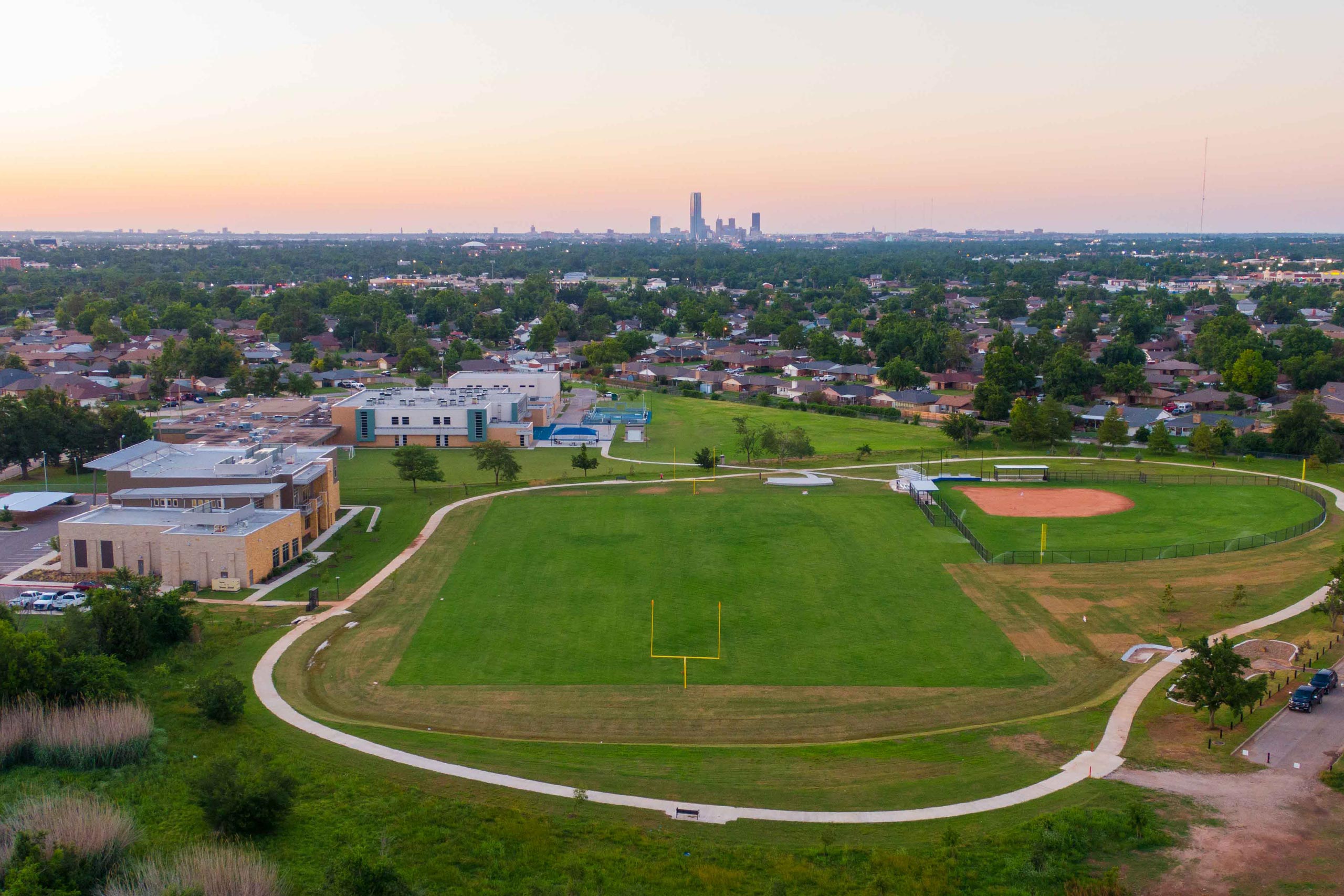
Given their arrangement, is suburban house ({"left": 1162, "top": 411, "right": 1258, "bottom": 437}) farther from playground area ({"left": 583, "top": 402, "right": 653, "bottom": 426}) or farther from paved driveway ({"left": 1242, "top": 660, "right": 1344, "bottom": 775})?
paved driveway ({"left": 1242, "top": 660, "right": 1344, "bottom": 775})

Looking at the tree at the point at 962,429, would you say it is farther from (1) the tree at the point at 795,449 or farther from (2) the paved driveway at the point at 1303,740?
(2) the paved driveway at the point at 1303,740

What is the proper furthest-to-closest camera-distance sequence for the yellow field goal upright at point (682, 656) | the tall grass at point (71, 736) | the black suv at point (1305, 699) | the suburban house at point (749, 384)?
the suburban house at point (749, 384)
the yellow field goal upright at point (682, 656)
the black suv at point (1305, 699)
the tall grass at point (71, 736)

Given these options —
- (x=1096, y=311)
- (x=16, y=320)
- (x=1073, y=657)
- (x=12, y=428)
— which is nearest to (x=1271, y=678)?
(x=1073, y=657)

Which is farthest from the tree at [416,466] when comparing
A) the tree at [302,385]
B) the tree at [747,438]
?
the tree at [302,385]

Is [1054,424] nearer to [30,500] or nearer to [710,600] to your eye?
[710,600]

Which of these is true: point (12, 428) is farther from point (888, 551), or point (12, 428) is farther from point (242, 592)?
point (888, 551)

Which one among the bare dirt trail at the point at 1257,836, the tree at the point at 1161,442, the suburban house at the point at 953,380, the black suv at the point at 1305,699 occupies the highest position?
the suburban house at the point at 953,380

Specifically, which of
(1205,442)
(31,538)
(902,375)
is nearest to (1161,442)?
(1205,442)
